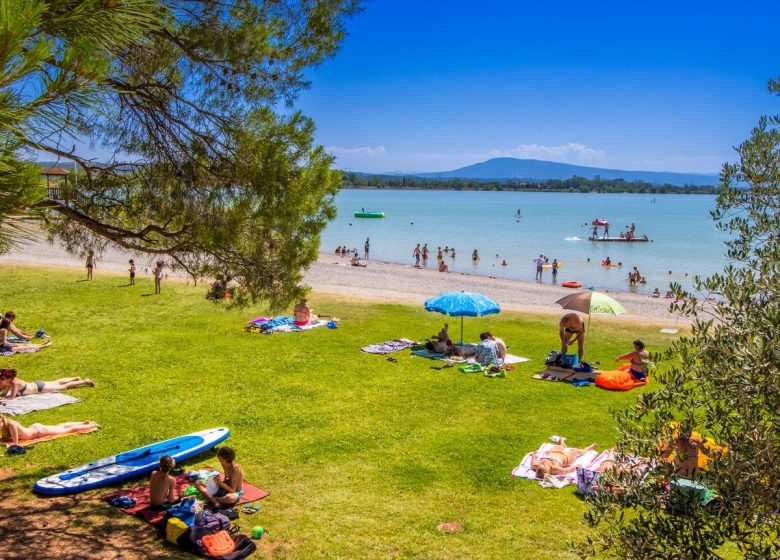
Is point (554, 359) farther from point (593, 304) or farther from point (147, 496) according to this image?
point (147, 496)

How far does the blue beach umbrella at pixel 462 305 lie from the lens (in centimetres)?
1712

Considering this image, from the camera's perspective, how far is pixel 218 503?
880 centimetres

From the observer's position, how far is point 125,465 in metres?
9.83

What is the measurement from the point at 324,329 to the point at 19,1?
1734 centimetres

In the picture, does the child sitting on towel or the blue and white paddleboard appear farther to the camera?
the blue and white paddleboard

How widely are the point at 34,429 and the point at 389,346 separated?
9480 mm

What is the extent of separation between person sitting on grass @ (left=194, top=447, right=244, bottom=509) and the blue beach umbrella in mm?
8943

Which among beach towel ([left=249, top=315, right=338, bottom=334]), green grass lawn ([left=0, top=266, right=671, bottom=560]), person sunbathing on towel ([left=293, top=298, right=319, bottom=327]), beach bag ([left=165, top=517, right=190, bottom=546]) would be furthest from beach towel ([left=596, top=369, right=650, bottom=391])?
beach bag ([left=165, top=517, right=190, bottom=546])

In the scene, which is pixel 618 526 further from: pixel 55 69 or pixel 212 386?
pixel 212 386

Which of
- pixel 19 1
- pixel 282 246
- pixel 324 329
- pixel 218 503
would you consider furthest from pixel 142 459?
pixel 324 329

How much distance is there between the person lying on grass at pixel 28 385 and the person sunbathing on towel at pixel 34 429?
198 cm

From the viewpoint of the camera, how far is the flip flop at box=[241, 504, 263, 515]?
890 cm

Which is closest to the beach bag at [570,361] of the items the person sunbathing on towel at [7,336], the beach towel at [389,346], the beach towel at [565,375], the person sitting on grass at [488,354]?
the beach towel at [565,375]

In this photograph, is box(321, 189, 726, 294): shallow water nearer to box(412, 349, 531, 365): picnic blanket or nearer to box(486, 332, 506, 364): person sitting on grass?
box(412, 349, 531, 365): picnic blanket
